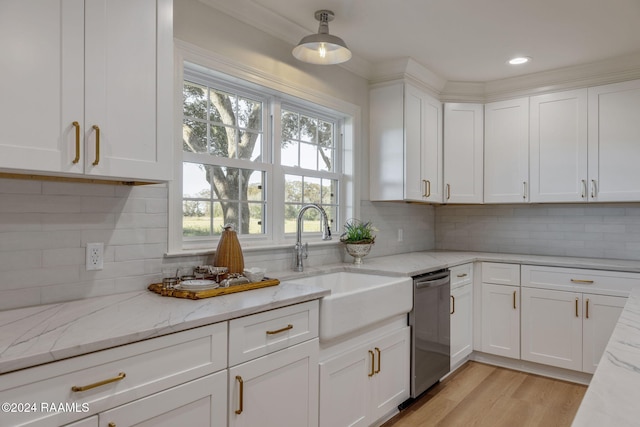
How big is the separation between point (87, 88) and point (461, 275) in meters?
2.89

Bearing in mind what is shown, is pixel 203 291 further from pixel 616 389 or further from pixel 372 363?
pixel 616 389

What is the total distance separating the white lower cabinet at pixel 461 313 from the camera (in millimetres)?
3266

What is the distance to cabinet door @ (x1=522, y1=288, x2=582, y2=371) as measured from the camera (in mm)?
3166

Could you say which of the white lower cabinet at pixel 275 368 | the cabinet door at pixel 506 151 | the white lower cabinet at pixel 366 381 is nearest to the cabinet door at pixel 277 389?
the white lower cabinet at pixel 275 368

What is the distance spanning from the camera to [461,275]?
11.1 ft

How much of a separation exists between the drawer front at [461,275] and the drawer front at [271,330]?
1.66 m

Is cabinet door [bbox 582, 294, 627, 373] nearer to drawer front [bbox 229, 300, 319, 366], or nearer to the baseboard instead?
the baseboard

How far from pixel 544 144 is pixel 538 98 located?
410 millimetres

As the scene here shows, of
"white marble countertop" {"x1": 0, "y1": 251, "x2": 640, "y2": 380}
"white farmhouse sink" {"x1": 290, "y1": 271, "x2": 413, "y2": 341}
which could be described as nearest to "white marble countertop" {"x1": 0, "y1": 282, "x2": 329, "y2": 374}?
"white marble countertop" {"x1": 0, "y1": 251, "x2": 640, "y2": 380}

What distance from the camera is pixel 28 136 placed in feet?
4.33

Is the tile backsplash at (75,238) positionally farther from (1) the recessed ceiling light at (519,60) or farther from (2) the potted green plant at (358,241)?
(1) the recessed ceiling light at (519,60)

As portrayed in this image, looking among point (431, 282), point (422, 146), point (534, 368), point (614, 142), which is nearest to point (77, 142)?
point (431, 282)

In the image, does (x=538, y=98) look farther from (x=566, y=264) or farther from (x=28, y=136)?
(x=28, y=136)

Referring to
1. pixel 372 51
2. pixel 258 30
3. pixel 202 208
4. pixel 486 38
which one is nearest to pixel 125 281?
pixel 202 208
